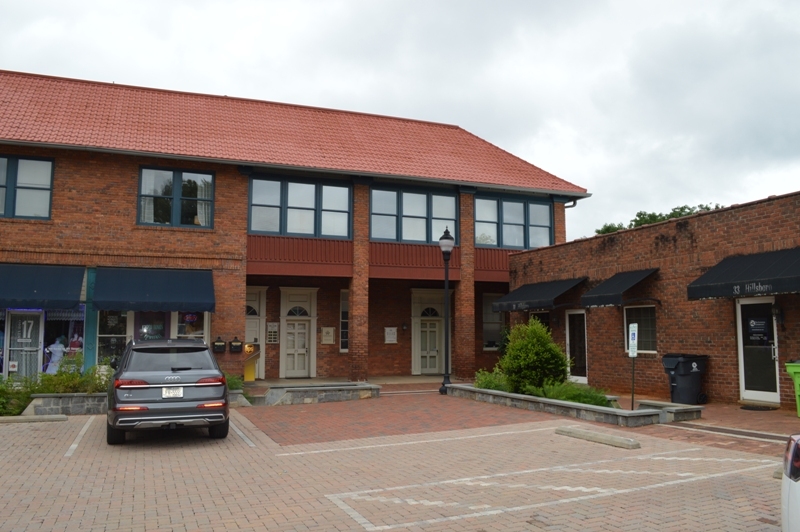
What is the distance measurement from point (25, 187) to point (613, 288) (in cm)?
1587

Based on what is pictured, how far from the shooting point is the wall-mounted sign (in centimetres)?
2345

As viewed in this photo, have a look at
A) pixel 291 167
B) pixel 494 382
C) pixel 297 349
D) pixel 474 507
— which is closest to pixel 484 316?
pixel 297 349

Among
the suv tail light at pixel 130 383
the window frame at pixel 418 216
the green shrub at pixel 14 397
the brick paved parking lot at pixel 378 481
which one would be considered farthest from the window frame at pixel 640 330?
the green shrub at pixel 14 397

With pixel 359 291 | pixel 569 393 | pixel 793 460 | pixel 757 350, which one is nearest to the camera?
pixel 793 460

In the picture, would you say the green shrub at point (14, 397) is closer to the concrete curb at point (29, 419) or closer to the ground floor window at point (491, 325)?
the concrete curb at point (29, 419)

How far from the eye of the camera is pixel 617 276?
17.7 m

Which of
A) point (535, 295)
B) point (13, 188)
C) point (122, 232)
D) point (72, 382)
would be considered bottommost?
point (72, 382)

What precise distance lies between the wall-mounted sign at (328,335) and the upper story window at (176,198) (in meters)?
5.70

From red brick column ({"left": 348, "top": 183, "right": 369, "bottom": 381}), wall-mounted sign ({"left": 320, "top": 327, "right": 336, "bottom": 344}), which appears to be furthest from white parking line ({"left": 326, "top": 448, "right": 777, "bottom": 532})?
wall-mounted sign ({"left": 320, "top": 327, "right": 336, "bottom": 344})

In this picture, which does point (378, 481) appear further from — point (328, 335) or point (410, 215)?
point (328, 335)

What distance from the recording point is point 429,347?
25.3m

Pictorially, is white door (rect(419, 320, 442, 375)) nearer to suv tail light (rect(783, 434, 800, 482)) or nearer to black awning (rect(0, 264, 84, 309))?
black awning (rect(0, 264, 84, 309))

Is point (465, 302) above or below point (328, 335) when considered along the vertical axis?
above

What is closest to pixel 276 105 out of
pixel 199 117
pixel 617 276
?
pixel 199 117
